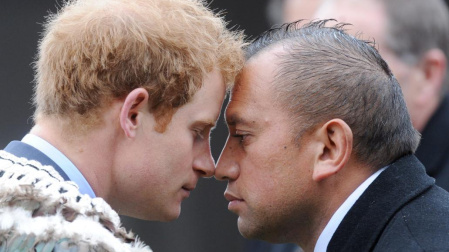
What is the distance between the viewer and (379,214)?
2.52 m

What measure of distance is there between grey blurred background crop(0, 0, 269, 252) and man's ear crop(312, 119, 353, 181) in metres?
2.58

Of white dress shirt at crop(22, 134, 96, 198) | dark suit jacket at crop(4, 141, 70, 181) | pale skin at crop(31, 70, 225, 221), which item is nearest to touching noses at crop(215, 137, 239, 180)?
pale skin at crop(31, 70, 225, 221)

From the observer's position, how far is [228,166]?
2873 mm

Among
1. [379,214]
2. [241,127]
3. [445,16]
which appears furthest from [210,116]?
[445,16]

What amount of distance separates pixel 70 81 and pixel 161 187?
0.45 metres

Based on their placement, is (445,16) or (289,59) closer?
(289,59)

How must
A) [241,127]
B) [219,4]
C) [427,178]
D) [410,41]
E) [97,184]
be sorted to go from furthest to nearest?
[219,4], [410,41], [241,127], [427,178], [97,184]

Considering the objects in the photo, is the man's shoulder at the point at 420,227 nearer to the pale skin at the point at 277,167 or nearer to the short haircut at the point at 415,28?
the pale skin at the point at 277,167

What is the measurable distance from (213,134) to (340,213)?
2861mm

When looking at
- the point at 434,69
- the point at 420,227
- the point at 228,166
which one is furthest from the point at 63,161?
the point at 434,69

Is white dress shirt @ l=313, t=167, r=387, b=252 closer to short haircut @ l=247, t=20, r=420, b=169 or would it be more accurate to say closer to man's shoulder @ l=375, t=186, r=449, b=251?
short haircut @ l=247, t=20, r=420, b=169

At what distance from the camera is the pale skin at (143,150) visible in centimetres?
245

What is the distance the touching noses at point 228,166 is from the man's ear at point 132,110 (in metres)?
0.50

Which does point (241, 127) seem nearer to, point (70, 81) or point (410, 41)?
point (70, 81)
